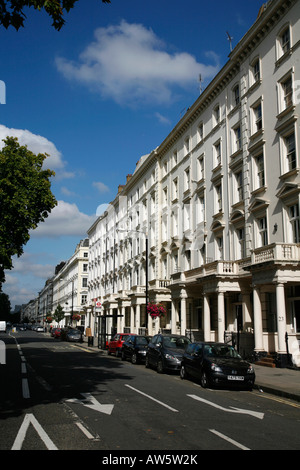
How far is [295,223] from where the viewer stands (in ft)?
69.3

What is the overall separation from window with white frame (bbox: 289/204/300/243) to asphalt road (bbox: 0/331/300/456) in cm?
932

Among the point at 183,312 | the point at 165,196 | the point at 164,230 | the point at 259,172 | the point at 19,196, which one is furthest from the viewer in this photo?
the point at 165,196

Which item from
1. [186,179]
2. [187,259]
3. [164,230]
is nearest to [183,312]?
[187,259]

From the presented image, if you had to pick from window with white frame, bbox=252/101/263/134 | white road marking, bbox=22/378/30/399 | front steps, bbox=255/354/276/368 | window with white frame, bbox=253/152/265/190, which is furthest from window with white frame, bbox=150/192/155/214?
white road marking, bbox=22/378/30/399

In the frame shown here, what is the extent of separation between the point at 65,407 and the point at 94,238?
2636 inches

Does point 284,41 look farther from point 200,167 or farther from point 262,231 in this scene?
point 200,167

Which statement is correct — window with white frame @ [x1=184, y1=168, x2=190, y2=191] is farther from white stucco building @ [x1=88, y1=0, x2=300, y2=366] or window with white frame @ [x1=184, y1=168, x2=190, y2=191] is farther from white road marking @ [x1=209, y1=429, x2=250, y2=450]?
white road marking @ [x1=209, y1=429, x2=250, y2=450]

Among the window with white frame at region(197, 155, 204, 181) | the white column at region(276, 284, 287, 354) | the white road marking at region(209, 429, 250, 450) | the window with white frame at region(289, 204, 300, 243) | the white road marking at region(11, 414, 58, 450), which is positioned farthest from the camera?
the window with white frame at region(197, 155, 204, 181)

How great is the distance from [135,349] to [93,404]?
1274 cm

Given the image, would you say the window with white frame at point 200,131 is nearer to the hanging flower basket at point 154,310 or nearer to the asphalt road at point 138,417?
the hanging flower basket at point 154,310

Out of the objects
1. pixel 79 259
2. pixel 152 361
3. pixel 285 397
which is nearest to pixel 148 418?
pixel 285 397

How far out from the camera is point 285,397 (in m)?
13.1

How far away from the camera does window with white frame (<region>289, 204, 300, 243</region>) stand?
68.3ft
